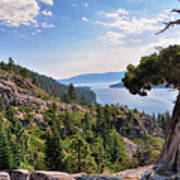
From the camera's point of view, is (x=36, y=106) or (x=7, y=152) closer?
(x=7, y=152)

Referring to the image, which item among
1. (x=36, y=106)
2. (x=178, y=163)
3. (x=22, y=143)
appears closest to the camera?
(x=178, y=163)

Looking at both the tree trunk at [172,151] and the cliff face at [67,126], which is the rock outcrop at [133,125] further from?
the tree trunk at [172,151]

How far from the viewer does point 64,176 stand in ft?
50.1

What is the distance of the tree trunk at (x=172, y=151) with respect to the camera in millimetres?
10009

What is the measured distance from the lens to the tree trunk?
1001cm

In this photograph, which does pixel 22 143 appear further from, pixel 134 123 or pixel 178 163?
pixel 134 123

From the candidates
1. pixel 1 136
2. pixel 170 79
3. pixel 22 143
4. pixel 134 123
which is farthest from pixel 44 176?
pixel 134 123

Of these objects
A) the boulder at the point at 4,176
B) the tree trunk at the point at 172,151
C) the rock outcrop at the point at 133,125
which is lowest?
the rock outcrop at the point at 133,125

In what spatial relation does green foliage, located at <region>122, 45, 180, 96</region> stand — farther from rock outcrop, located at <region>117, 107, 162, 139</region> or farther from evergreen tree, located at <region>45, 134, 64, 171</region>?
rock outcrop, located at <region>117, 107, 162, 139</region>

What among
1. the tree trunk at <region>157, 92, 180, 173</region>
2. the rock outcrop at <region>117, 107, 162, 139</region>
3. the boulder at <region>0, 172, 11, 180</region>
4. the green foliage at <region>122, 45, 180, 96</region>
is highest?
the green foliage at <region>122, 45, 180, 96</region>

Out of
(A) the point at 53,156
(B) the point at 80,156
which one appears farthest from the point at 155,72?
(A) the point at 53,156

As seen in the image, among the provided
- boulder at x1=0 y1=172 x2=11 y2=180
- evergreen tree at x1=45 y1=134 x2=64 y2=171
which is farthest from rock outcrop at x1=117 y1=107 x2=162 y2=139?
boulder at x1=0 y1=172 x2=11 y2=180


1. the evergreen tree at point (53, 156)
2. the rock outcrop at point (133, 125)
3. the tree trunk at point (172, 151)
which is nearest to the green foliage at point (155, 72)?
the tree trunk at point (172, 151)

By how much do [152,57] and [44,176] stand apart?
16342 mm
